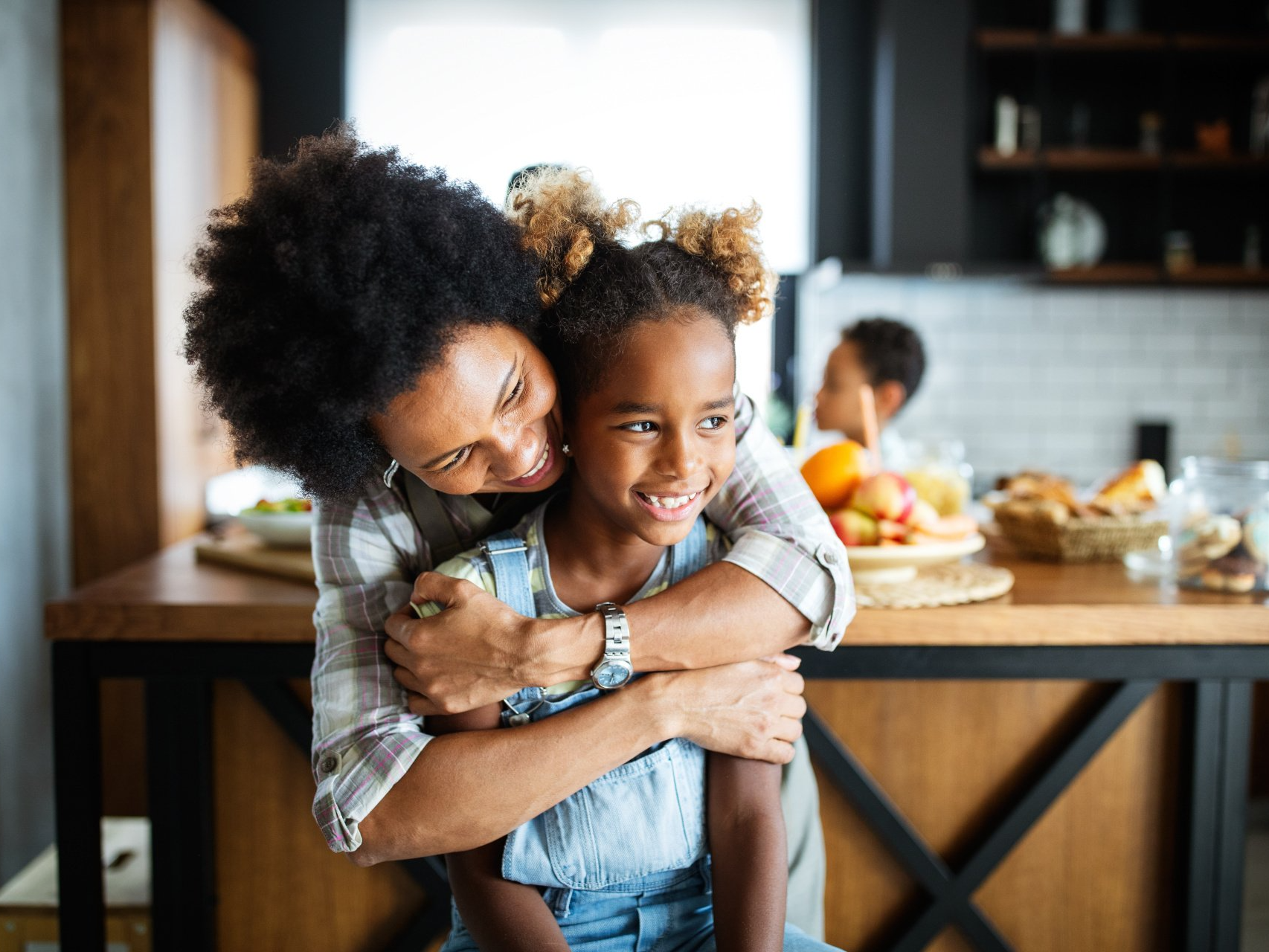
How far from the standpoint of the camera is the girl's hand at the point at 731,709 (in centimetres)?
107

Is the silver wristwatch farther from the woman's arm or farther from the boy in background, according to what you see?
the boy in background

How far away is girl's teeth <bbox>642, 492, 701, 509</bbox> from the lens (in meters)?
1.01

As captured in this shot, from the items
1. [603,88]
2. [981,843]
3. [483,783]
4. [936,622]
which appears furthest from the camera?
[603,88]

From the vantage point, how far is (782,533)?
1115mm

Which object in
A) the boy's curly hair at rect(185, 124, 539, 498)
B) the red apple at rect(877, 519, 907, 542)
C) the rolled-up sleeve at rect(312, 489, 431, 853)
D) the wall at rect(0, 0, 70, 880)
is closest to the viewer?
the boy's curly hair at rect(185, 124, 539, 498)

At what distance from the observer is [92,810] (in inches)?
53.8

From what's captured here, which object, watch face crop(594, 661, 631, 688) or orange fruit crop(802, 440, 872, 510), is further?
orange fruit crop(802, 440, 872, 510)

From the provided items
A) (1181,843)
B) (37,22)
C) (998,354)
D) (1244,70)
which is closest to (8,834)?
(37,22)

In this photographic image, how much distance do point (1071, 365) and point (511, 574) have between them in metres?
3.71

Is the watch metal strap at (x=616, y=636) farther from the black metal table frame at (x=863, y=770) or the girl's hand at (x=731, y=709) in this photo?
the black metal table frame at (x=863, y=770)

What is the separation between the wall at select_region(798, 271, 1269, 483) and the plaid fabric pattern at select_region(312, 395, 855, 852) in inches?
121

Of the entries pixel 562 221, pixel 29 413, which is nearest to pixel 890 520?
pixel 562 221

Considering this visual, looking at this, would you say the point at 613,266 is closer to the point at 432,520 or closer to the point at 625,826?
the point at 432,520

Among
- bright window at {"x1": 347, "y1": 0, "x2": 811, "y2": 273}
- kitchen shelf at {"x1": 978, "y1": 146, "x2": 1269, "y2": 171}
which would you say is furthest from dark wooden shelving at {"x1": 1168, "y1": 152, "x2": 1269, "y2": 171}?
bright window at {"x1": 347, "y1": 0, "x2": 811, "y2": 273}
